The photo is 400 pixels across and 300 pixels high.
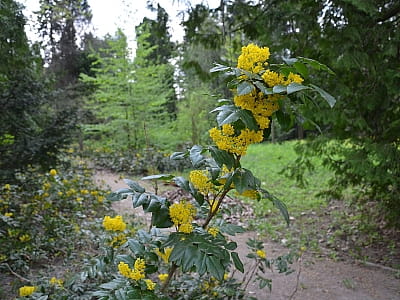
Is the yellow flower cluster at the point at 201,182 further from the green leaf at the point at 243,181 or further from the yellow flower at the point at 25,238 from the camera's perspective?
the yellow flower at the point at 25,238

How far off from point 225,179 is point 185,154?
0.16 meters

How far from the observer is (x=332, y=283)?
3.40 m

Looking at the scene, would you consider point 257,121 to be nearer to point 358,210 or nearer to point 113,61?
point 358,210

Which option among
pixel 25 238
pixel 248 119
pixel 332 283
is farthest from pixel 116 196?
pixel 332 283

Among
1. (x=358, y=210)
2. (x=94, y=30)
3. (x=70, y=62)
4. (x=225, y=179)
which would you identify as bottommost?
(x=358, y=210)

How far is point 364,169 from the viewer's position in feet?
10.7

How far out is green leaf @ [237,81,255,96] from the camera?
1.00 m

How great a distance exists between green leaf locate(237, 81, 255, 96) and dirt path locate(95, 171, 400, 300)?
2196mm

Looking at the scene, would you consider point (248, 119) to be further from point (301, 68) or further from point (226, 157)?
point (301, 68)

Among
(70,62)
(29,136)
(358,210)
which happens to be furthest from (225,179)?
(70,62)

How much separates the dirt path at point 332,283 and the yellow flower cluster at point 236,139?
205cm

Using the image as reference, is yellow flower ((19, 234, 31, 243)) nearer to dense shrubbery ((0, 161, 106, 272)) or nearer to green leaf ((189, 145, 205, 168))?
dense shrubbery ((0, 161, 106, 272))

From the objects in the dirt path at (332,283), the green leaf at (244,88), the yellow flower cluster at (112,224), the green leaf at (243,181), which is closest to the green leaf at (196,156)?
the green leaf at (243,181)

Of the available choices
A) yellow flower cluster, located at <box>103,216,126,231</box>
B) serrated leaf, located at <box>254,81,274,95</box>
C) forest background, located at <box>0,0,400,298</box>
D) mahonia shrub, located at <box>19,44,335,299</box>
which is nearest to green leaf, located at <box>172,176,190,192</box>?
mahonia shrub, located at <box>19,44,335,299</box>
